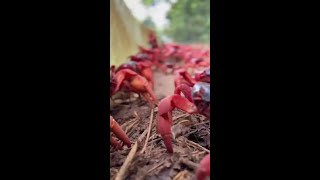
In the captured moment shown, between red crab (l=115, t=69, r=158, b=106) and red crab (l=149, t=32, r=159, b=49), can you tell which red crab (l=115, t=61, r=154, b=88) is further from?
red crab (l=149, t=32, r=159, b=49)

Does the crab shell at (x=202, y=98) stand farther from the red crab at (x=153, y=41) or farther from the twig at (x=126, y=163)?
the red crab at (x=153, y=41)

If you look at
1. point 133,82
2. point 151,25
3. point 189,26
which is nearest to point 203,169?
point 133,82

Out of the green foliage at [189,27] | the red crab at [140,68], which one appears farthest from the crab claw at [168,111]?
the green foliage at [189,27]

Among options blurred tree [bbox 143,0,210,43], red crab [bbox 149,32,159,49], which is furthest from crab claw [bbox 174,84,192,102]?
red crab [bbox 149,32,159,49]

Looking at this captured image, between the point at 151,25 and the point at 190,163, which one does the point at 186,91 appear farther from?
the point at 151,25

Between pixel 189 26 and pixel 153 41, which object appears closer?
pixel 153 41
